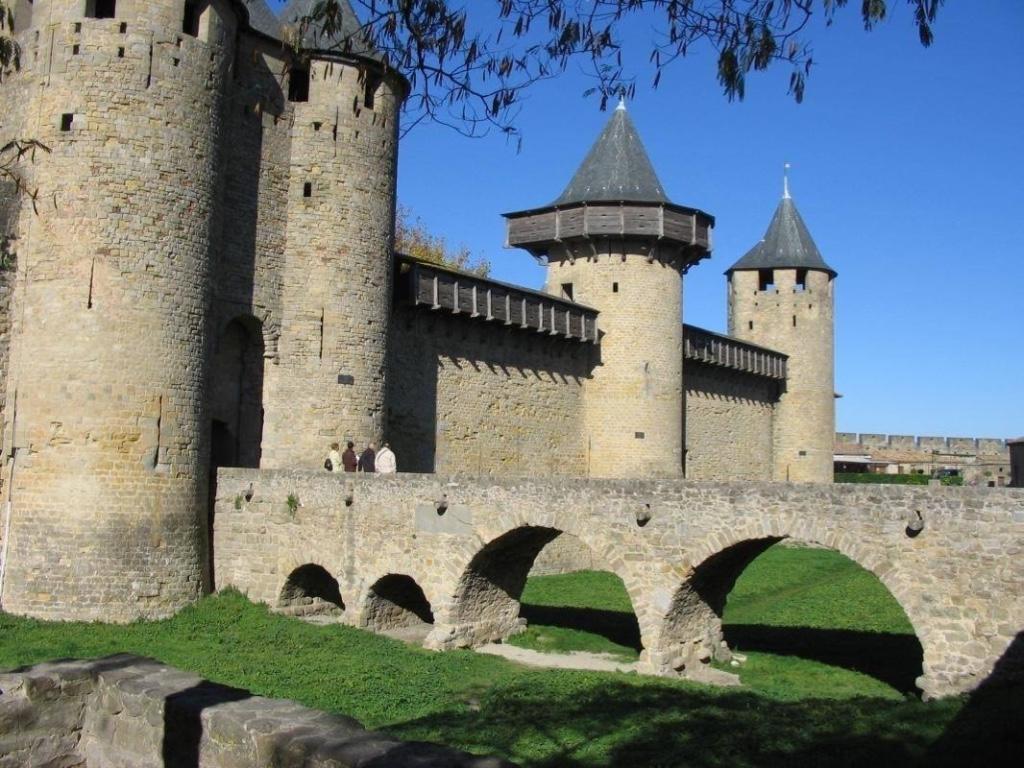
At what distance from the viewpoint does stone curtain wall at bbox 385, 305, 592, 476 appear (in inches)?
761

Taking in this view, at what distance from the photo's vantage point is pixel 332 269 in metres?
17.2

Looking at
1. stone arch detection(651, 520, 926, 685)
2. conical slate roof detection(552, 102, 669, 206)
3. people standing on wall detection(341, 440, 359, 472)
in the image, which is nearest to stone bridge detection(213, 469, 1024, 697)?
stone arch detection(651, 520, 926, 685)

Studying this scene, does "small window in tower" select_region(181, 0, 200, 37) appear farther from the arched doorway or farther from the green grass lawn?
the green grass lawn

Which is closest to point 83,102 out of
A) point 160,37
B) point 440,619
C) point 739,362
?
point 160,37

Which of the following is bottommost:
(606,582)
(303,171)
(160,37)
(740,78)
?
(606,582)

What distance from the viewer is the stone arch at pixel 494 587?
1370 centimetres

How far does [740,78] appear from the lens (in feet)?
19.2

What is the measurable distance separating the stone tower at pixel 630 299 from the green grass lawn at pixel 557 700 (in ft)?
27.2

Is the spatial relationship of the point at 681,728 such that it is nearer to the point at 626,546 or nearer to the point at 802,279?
the point at 626,546

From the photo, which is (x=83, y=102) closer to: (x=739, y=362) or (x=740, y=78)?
(x=740, y=78)

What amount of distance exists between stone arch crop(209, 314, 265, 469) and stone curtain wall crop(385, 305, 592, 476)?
8.09 ft

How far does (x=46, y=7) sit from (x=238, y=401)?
265 inches

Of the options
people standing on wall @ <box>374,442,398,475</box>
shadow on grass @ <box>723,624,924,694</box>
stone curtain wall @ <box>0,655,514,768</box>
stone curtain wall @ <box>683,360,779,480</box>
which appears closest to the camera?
stone curtain wall @ <box>0,655,514,768</box>

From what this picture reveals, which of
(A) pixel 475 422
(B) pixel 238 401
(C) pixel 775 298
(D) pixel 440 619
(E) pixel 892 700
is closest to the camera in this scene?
(E) pixel 892 700
